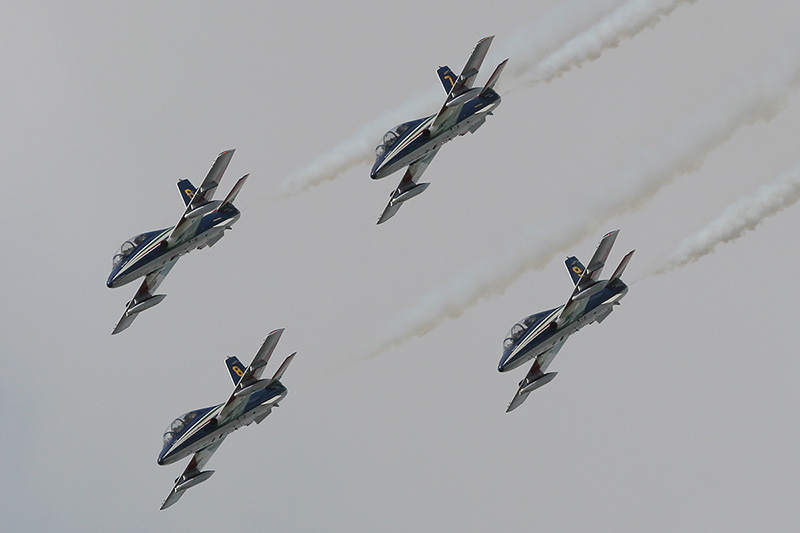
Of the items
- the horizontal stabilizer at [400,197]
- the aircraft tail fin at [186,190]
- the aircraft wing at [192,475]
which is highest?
the aircraft tail fin at [186,190]

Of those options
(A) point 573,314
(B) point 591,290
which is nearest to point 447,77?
(B) point 591,290

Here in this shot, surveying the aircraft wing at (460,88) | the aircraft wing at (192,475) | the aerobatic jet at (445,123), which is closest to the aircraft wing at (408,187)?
the aerobatic jet at (445,123)

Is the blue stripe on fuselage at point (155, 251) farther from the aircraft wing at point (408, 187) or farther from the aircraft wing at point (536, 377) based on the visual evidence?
the aircraft wing at point (536, 377)

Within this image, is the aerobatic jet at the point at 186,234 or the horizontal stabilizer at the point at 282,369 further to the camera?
the aerobatic jet at the point at 186,234

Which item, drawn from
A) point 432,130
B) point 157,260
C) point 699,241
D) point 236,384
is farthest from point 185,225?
point 699,241

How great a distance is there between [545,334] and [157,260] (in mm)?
21492

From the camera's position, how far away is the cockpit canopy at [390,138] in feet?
270

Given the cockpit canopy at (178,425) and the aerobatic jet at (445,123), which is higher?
the aerobatic jet at (445,123)

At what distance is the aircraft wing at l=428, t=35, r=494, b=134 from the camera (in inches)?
3145

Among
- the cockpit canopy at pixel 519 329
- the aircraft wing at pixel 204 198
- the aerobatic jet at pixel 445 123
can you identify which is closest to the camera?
the aerobatic jet at pixel 445 123

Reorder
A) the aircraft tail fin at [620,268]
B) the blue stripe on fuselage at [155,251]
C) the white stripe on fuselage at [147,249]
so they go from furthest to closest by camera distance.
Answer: the white stripe on fuselage at [147,249] < the blue stripe on fuselage at [155,251] < the aircraft tail fin at [620,268]

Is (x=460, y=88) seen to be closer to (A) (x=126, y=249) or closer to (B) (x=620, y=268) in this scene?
(B) (x=620, y=268)

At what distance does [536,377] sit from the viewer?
85.2m

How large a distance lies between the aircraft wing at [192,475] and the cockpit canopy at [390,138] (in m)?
18.1
